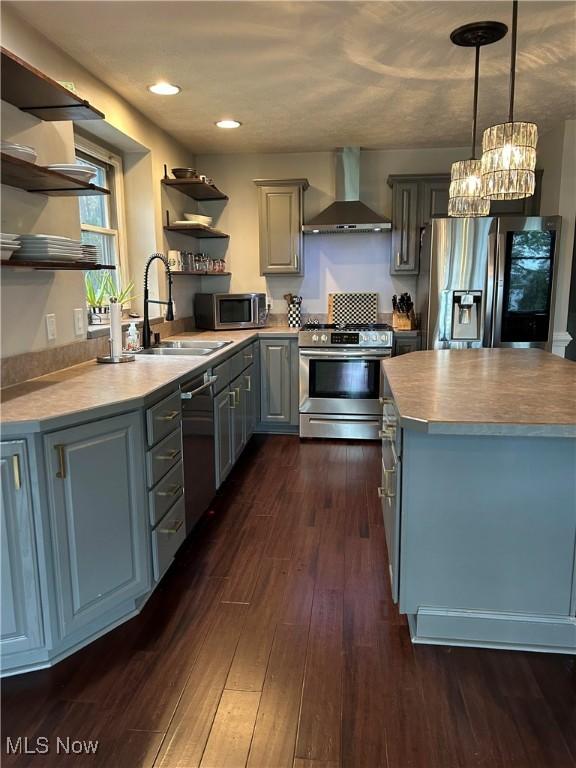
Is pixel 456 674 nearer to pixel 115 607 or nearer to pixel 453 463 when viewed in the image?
pixel 453 463

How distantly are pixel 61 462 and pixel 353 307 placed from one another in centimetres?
360

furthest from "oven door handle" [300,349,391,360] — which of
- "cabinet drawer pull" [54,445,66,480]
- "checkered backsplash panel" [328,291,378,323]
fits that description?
"cabinet drawer pull" [54,445,66,480]

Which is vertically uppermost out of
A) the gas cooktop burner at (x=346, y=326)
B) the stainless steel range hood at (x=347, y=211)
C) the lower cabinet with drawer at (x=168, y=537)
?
the stainless steel range hood at (x=347, y=211)

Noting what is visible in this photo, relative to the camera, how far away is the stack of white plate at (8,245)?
188 cm

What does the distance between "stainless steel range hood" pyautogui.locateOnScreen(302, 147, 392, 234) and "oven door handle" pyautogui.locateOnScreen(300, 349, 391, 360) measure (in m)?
1.07

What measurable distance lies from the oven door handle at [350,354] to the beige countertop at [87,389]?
1334mm

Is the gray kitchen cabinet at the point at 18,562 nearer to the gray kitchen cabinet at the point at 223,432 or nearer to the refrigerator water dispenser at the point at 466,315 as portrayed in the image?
the gray kitchen cabinet at the point at 223,432

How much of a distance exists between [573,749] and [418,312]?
3602 millimetres

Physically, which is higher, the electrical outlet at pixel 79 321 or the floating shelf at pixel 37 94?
the floating shelf at pixel 37 94

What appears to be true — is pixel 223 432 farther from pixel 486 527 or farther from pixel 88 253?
pixel 486 527

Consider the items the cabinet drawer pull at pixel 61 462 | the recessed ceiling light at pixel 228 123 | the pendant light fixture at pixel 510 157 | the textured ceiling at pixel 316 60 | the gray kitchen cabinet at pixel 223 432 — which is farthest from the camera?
the recessed ceiling light at pixel 228 123

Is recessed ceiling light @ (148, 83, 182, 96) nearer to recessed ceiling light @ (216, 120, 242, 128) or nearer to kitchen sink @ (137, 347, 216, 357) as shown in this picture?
recessed ceiling light @ (216, 120, 242, 128)

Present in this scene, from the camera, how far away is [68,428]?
177cm

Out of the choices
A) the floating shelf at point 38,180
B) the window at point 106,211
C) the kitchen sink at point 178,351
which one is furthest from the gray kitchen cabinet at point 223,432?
the floating shelf at point 38,180
